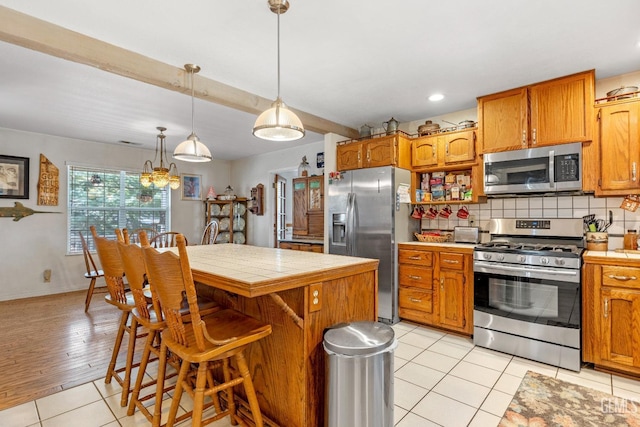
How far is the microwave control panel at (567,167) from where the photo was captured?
2779mm

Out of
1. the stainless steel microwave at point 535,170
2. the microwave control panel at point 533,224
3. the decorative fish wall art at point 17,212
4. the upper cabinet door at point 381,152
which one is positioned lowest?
the microwave control panel at point 533,224

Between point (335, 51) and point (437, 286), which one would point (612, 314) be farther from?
point (335, 51)

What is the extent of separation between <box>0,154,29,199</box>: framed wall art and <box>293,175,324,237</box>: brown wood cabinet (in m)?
3.88

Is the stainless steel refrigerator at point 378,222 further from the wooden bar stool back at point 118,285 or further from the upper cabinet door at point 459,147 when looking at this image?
the wooden bar stool back at point 118,285

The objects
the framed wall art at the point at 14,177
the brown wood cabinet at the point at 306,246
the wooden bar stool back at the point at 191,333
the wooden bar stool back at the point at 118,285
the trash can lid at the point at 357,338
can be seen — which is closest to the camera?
the wooden bar stool back at the point at 191,333

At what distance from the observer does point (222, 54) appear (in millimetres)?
2490

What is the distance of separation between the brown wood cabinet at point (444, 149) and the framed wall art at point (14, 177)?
5.37 m

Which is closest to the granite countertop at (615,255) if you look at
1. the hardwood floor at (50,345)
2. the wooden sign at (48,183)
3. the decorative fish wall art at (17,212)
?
the hardwood floor at (50,345)

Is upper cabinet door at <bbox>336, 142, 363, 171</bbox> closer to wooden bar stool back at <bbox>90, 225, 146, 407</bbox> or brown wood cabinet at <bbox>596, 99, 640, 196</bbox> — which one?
brown wood cabinet at <bbox>596, 99, 640, 196</bbox>

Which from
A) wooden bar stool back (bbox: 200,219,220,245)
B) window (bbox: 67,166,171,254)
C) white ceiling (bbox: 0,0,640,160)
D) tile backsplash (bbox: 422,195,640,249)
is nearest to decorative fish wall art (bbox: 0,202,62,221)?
window (bbox: 67,166,171,254)

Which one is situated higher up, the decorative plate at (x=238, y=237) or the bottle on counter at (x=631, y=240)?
the bottle on counter at (x=631, y=240)

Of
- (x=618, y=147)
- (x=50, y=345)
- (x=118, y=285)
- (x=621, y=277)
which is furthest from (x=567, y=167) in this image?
(x=50, y=345)

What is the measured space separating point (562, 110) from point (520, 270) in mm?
1445

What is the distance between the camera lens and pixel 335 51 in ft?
8.05
